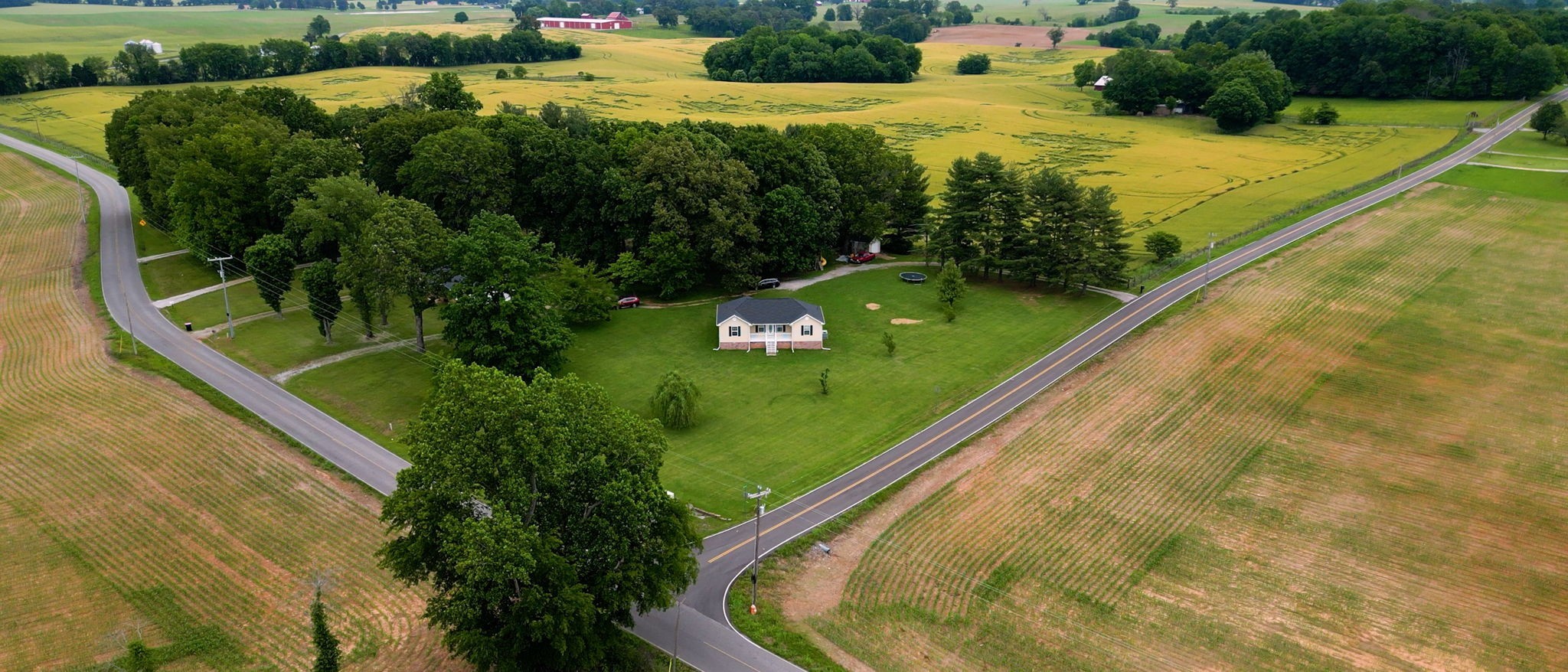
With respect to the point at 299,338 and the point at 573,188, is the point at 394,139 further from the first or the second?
the point at 299,338

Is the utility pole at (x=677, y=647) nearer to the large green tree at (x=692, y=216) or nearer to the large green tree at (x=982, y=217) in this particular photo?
the large green tree at (x=692, y=216)

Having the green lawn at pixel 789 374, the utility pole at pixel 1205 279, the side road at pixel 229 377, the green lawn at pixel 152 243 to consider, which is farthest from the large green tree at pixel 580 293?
the utility pole at pixel 1205 279

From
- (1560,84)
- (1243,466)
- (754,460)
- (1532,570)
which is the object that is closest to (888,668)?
(754,460)

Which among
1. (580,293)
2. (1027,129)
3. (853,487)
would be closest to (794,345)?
(580,293)

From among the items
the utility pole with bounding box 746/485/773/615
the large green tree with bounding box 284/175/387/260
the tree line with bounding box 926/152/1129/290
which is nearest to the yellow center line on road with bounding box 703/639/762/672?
the utility pole with bounding box 746/485/773/615

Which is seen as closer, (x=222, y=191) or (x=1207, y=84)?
(x=222, y=191)
